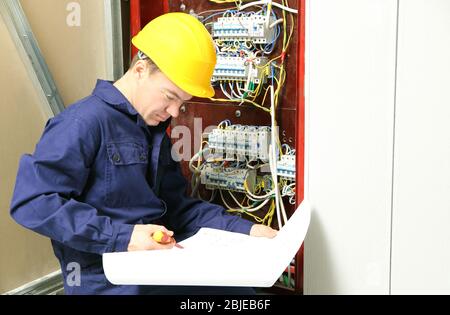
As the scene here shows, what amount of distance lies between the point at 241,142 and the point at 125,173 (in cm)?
60

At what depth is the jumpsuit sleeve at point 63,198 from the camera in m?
1.30


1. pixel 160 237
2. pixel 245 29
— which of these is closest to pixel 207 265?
pixel 160 237

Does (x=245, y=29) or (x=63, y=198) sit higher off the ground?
(x=245, y=29)

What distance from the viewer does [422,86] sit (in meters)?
1.29

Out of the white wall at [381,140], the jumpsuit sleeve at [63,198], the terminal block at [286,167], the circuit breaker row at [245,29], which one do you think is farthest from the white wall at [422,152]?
the jumpsuit sleeve at [63,198]

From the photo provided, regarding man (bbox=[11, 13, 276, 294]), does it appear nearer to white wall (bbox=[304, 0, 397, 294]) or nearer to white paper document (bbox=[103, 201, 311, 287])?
white paper document (bbox=[103, 201, 311, 287])

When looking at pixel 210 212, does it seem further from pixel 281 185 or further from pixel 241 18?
pixel 241 18

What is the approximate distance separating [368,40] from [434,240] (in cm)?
55

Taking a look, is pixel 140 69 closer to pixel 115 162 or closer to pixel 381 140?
pixel 115 162

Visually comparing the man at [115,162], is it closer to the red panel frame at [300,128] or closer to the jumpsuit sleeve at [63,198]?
the jumpsuit sleeve at [63,198]

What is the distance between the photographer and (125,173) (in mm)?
1468

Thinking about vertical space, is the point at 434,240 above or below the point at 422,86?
below

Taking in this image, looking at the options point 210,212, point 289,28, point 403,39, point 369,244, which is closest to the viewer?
point 403,39

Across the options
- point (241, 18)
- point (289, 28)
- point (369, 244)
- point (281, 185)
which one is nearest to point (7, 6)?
point (241, 18)
